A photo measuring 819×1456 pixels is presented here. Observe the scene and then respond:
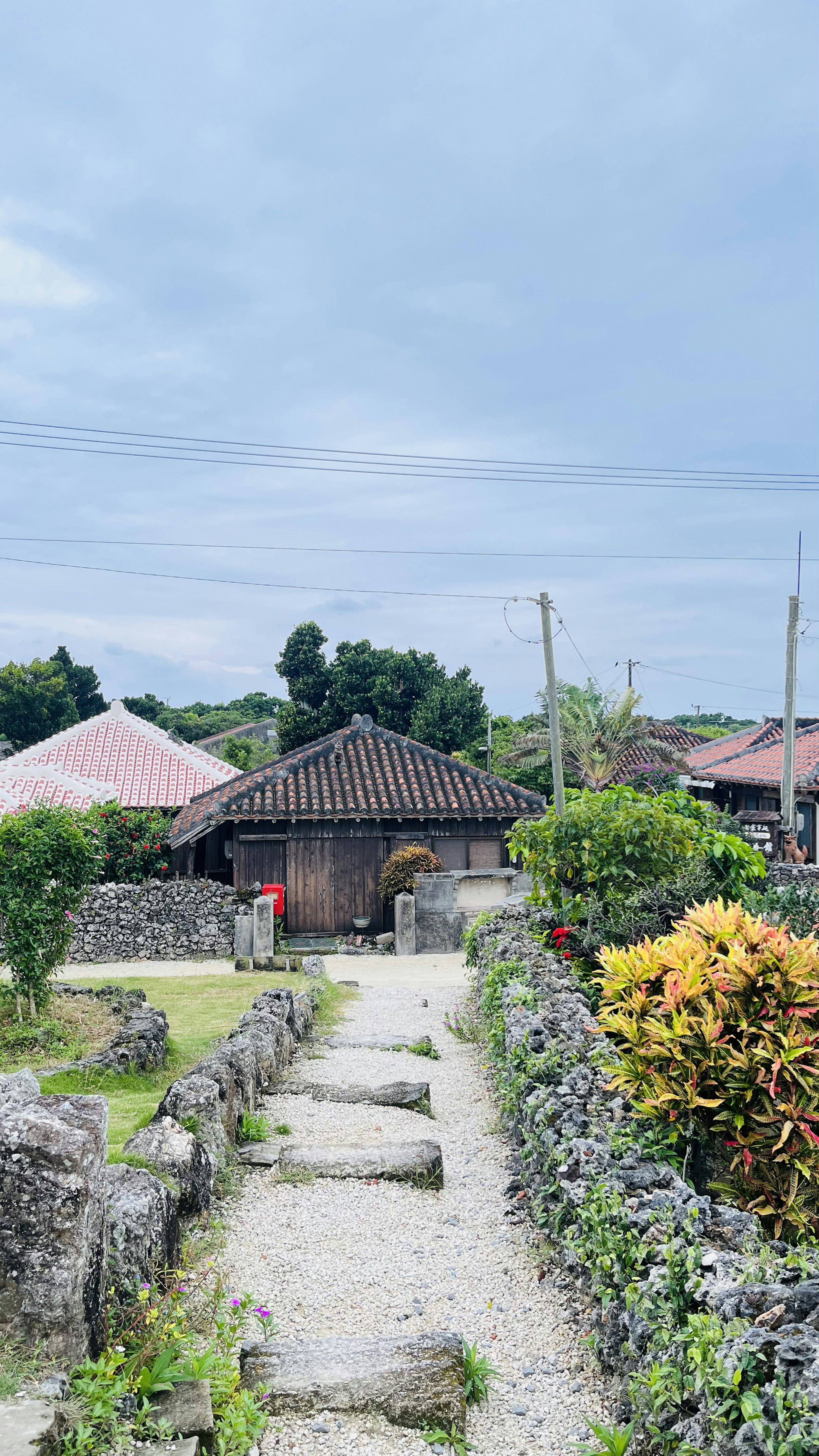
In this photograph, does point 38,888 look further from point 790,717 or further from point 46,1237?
point 790,717

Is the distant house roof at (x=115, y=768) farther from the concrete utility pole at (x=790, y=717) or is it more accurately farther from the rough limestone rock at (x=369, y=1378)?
the rough limestone rock at (x=369, y=1378)

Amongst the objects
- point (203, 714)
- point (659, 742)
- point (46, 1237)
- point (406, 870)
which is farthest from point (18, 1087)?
point (203, 714)

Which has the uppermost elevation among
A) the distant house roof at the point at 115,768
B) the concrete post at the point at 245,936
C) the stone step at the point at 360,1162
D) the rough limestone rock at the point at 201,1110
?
the distant house roof at the point at 115,768

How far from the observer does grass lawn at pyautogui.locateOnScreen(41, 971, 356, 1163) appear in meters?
7.34

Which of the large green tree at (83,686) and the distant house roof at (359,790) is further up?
the large green tree at (83,686)

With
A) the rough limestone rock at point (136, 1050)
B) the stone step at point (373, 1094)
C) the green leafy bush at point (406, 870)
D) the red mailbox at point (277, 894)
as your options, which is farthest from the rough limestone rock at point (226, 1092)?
the green leafy bush at point (406, 870)

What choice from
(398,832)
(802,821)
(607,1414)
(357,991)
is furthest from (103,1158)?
(802,821)

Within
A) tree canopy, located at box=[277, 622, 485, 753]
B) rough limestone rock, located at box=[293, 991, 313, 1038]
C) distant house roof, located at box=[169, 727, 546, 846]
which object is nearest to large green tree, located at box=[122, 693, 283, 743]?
tree canopy, located at box=[277, 622, 485, 753]

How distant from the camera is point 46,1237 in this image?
11.4 feet

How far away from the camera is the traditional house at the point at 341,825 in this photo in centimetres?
2062

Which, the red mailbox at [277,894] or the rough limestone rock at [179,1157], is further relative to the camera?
the red mailbox at [277,894]

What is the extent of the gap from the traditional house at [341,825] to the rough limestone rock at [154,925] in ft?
4.38

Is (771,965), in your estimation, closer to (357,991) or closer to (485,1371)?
(485,1371)

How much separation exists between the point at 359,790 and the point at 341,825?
103 centimetres
